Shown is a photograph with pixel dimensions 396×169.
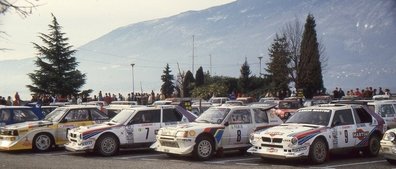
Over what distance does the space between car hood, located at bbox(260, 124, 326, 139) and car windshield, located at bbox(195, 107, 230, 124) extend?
1857 millimetres

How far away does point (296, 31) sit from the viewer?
2277 inches

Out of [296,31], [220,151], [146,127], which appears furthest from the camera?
[296,31]

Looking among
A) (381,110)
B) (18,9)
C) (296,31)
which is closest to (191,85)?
(296,31)

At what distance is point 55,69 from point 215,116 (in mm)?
37446

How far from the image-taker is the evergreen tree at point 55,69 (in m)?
50.0

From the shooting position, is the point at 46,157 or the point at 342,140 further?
the point at 46,157

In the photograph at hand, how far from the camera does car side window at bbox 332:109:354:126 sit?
14227 mm

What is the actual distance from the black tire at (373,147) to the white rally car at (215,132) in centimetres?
272

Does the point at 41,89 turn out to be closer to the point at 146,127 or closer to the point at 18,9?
the point at 146,127

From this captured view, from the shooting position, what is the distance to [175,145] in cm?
1456

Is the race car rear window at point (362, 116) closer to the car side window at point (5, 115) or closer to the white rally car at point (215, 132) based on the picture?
the white rally car at point (215, 132)

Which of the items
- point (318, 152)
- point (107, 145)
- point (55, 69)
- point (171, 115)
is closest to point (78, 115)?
point (107, 145)

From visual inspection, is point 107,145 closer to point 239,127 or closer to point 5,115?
point 239,127

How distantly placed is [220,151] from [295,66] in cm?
4028
